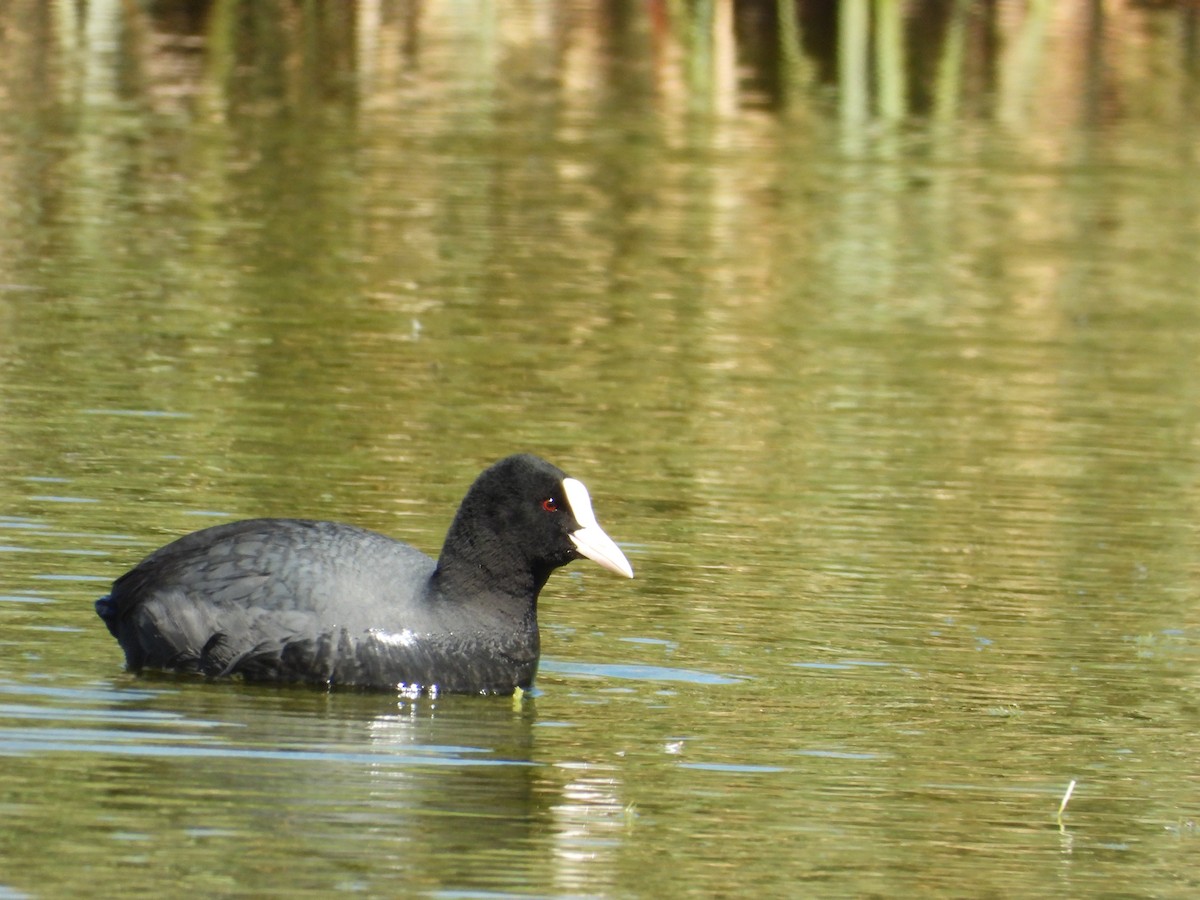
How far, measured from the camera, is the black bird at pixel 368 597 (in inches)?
328

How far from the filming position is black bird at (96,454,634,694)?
8.34 meters

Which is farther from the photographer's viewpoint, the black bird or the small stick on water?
the black bird

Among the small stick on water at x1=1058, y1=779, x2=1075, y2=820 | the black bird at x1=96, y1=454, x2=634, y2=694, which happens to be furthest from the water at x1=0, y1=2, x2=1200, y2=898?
the black bird at x1=96, y1=454, x2=634, y2=694

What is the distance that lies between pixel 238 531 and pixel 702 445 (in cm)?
461

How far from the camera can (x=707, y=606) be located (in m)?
9.68

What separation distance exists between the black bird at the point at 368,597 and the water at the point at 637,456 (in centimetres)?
14

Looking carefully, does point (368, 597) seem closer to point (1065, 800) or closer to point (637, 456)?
point (1065, 800)

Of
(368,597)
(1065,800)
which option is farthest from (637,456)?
(1065,800)

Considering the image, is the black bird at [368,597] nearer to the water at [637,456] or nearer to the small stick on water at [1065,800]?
the water at [637,456]

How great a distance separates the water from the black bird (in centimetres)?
14

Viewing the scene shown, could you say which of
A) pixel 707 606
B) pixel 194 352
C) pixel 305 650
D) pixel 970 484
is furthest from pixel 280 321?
pixel 305 650

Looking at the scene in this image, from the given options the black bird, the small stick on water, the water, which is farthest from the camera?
the black bird

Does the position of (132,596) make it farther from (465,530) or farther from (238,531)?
(465,530)

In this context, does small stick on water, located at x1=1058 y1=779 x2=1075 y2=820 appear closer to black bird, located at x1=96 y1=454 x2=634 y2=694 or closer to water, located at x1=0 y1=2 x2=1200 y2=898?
water, located at x1=0 y1=2 x2=1200 y2=898
